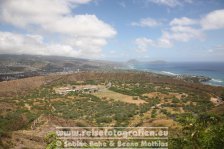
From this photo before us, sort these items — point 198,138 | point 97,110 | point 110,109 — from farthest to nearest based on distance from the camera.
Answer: point 97,110 → point 110,109 → point 198,138

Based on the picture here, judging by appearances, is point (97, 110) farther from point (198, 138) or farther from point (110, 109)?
point (198, 138)

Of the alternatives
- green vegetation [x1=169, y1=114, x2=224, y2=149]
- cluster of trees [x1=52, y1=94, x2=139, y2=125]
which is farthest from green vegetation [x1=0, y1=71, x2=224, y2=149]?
green vegetation [x1=169, y1=114, x2=224, y2=149]

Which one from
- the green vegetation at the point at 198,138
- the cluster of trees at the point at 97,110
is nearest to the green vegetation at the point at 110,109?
the cluster of trees at the point at 97,110

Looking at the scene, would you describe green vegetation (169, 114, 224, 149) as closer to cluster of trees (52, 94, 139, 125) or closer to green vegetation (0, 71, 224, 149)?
green vegetation (0, 71, 224, 149)

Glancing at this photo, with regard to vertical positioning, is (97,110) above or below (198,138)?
below

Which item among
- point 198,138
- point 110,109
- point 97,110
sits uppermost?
point 198,138

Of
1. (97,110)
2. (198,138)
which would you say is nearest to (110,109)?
(97,110)

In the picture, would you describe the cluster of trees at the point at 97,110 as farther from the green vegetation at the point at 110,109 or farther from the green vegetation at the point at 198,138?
the green vegetation at the point at 198,138

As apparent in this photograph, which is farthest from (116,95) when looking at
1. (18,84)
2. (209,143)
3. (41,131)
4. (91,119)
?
(209,143)

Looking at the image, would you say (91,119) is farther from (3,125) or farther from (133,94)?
(133,94)

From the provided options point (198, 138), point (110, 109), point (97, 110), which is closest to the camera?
point (198, 138)

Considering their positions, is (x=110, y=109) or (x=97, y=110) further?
(x=97, y=110)
